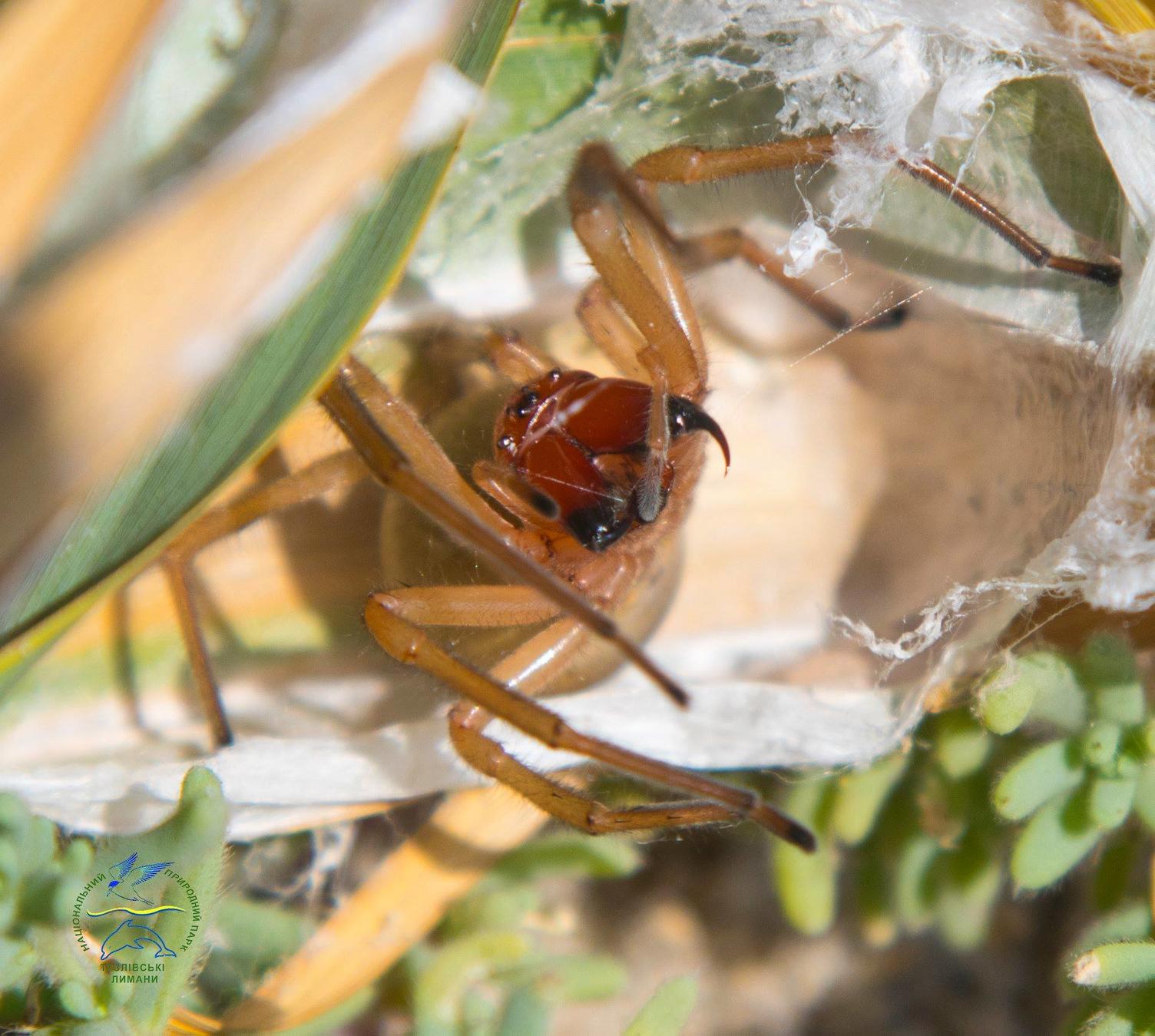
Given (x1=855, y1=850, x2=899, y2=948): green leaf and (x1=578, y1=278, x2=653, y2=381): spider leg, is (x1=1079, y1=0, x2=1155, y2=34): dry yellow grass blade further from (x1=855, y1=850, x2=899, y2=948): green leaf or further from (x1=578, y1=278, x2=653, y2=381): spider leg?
(x1=855, y1=850, x2=899, y2=948): green leaf

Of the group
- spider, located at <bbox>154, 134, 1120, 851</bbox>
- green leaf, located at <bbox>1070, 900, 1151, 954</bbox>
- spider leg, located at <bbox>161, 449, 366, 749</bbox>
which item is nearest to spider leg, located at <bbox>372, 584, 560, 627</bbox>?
spider, located at <bbox>154, 134, 1120, 851</bbox>

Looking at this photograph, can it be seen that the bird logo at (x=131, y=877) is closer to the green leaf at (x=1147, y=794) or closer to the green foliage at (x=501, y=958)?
the green foliage at (x=501, y=958)

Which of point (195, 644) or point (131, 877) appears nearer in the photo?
point (131, 877)

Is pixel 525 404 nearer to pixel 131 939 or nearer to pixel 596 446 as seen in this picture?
pixel 596 446

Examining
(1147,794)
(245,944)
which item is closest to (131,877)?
(245,944)

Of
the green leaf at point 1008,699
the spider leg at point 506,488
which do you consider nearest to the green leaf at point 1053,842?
the green leaf at point 1008,699
